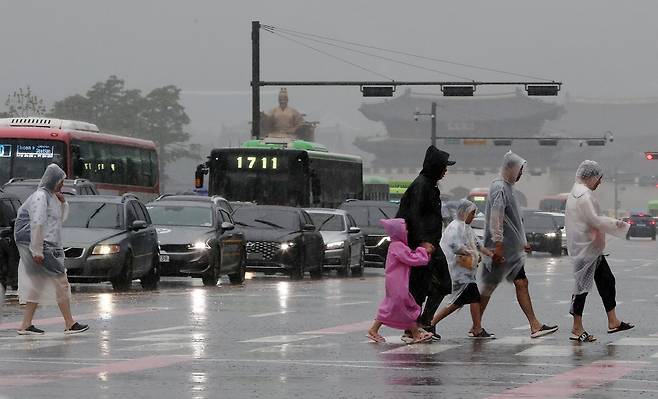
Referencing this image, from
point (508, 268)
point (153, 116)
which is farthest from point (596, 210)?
point (153, 116)

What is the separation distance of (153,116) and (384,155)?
41128 millimetres

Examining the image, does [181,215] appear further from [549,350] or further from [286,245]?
[549,350]

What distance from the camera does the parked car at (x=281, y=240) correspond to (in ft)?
112

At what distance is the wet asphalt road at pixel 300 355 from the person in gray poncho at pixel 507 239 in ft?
1.48

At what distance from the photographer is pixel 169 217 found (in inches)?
1259

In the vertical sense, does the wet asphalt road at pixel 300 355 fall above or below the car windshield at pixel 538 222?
below

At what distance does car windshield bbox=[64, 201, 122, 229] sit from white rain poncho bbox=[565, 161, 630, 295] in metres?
11.7

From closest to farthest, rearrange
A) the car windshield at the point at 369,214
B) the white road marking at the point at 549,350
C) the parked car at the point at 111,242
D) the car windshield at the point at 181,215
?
1. the white road marking at the point at 549,350
2. the parked car at the point at 111,242
3. the car windshield at the point at 181,215
4. the car windshield at the point at 369,214

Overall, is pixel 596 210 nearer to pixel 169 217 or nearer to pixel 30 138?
pixel 169 217

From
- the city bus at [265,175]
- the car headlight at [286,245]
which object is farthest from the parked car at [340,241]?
the city bus at [265,175]

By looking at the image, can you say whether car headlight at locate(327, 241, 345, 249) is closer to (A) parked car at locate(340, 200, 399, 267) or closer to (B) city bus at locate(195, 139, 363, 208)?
(A) parked car at locate(340, 200, 399, 267)

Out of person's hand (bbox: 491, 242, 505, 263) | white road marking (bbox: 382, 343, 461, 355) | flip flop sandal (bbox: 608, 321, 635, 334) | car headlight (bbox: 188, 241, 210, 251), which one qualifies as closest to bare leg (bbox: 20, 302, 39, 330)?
white road marking (bbox: 382, 343, 461, 355)

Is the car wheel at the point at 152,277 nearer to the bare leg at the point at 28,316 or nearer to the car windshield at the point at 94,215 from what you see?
the car windshield at the point at 94,215

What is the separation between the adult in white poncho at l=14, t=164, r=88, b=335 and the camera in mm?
17766
